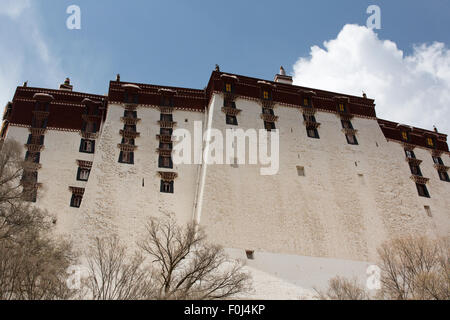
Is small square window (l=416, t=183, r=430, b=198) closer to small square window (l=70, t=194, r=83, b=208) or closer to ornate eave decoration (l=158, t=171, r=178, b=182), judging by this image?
ornate eave decoration (l=158, t=171, r=178, b=182)

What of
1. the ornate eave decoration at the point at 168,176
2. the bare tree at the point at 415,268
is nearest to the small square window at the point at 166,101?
the ornate eave decoration at the point at 168,176

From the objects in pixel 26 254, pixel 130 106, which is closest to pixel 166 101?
pixel 130 106

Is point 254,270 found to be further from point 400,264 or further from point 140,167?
point 140,167

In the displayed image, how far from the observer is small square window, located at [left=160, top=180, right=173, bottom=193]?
102 feet

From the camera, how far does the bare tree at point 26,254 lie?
55.6 feet

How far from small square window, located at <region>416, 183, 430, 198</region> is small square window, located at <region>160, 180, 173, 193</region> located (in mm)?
21720

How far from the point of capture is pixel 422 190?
36625 millimetres

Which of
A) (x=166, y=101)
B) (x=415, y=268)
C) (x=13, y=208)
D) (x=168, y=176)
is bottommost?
(x=415, y=268)

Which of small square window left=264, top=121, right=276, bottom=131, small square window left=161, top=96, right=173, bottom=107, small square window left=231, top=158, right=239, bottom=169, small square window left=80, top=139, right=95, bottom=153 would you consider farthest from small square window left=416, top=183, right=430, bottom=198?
small square window left=80, top=139, right=95, bottom=153

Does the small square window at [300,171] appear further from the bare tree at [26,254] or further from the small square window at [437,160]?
the bare tree at [26,254]

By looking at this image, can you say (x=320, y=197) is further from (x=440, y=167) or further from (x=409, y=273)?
(x=440, y=167)

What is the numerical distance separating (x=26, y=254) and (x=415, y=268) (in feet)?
74.3

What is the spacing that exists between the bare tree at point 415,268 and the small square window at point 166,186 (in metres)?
15.8

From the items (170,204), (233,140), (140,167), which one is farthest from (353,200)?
(140,167)
